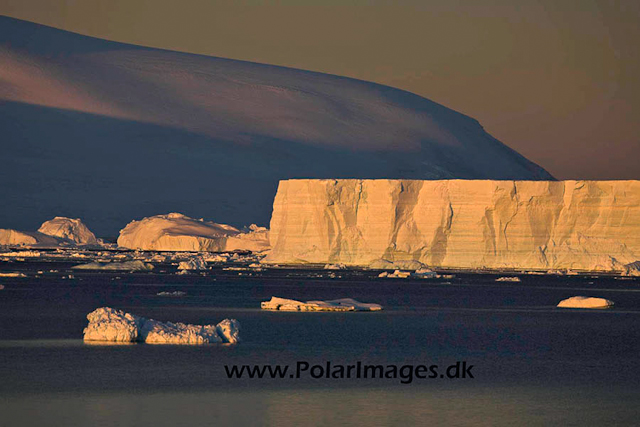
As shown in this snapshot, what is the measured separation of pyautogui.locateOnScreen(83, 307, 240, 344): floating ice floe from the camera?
23469 mm

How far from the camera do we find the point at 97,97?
138 meters

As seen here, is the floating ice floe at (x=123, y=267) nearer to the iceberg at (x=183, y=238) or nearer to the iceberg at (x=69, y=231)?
the iceberg at (x=183, y=238)

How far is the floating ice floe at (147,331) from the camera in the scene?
23469 millimetres

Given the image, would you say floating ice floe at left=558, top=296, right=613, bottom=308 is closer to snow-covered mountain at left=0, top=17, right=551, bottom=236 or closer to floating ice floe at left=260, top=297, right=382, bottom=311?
floating ice floe at left=260, top=297, right=382, bottom=311

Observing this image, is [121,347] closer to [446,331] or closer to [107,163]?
[446,331]

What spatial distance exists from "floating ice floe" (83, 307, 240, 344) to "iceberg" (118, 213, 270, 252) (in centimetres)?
6193

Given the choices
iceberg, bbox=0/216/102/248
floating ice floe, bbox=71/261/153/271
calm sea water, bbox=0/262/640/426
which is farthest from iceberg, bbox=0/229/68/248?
calm sea water, bbox=0/262/640/426

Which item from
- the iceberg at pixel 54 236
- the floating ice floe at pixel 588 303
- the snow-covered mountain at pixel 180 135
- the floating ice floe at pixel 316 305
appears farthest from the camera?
the snow-covered mountain at pixel 180 135

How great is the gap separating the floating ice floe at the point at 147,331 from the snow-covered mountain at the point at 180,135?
95993mm

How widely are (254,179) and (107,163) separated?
56.9ft

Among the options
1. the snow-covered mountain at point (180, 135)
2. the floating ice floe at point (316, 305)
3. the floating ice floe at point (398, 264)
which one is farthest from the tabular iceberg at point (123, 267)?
the snow-covered mountain at point (180, 135)

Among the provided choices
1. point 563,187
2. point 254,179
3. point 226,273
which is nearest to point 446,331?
point 563,187

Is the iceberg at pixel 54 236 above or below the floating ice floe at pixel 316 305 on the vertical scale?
above

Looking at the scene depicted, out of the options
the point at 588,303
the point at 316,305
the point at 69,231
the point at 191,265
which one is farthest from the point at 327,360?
the point at 69,231
